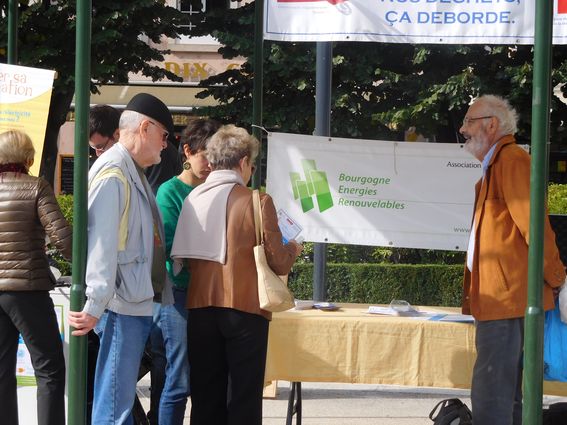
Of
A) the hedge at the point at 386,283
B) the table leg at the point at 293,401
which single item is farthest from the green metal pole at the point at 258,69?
the hedge at the point at 386,283

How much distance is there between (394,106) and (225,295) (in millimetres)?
10830

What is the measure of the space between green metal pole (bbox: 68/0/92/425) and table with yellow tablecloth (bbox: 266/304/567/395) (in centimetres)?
143

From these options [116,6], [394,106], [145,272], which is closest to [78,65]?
[145,272]

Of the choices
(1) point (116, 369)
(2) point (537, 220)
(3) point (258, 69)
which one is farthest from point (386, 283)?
(2) point (537, 220)

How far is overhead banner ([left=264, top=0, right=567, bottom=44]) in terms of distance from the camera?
18.9 feet

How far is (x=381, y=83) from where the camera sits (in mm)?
14977

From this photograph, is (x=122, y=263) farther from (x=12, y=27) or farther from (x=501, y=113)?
(x=12, y=27)

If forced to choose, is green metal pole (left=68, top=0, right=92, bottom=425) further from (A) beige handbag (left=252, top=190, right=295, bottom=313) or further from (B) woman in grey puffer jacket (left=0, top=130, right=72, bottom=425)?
(A) beige handbag (left=252, top=190, right=295, bottom=313)

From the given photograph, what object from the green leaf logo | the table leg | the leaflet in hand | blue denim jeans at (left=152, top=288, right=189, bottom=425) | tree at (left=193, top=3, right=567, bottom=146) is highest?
tree at (left=193, top=3, right=567, bottom=146)

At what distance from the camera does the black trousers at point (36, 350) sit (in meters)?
5.02

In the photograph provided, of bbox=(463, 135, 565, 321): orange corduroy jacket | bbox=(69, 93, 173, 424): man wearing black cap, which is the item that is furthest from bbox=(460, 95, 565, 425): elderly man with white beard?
bbox=(69, 93, 173, 424): man wearing black cap

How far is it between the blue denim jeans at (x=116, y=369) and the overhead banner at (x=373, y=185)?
7.21 feet

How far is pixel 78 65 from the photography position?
4180mm

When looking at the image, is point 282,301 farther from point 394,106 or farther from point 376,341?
point 394,106
